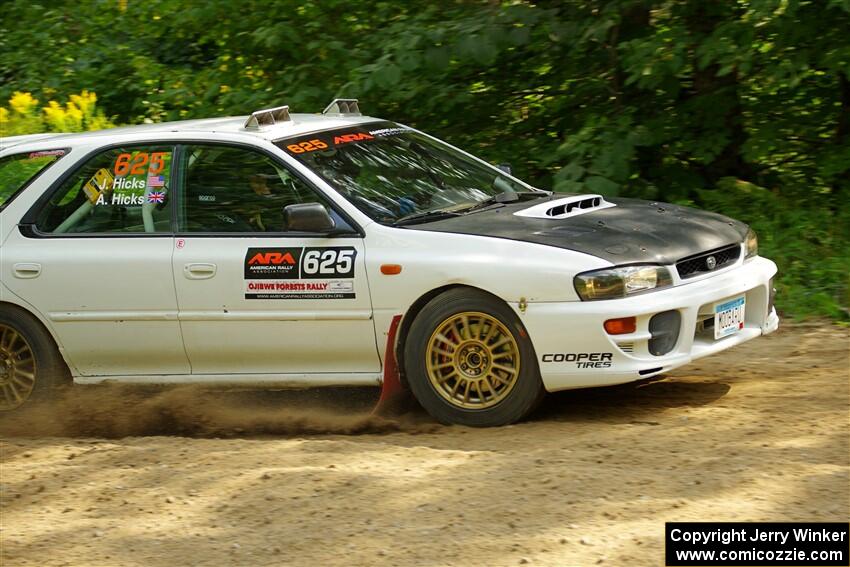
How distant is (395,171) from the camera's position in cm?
694

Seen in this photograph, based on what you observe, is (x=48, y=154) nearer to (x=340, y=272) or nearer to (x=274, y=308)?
(x=274, y=308)

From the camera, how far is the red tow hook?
6316 millimetres

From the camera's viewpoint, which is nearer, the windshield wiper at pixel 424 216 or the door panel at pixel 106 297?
the windshield wiper at pixel 424 216

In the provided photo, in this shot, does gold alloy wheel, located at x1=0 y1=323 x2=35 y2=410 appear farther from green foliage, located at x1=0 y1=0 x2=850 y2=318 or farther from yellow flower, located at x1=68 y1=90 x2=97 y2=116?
yellow flower, located at x1=68 y1=90 x2=97 y2=116

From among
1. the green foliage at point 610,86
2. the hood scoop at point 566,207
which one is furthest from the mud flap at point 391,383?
the green foliage at point 610,86

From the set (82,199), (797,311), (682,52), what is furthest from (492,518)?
(682,52)

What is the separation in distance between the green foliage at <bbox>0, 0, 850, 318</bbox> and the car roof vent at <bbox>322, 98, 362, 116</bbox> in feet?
5.01

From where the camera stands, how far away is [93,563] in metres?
4.52

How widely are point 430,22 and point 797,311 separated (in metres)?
3.84

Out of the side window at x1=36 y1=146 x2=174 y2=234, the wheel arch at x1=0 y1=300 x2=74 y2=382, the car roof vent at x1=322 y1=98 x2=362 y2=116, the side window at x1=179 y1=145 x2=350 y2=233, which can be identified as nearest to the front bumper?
the side window at x1=179 y1=145 x2=350 y2=233

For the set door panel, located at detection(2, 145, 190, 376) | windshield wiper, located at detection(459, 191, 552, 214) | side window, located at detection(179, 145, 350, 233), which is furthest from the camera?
windshield wiper, located at detection(459, 191, 552, 214)

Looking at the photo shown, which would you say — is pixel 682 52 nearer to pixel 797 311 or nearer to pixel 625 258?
pixel 797 311

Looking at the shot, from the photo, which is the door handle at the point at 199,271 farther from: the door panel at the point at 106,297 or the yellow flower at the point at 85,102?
the yellow flower at the point at 85,102

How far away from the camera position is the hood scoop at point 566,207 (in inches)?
257
